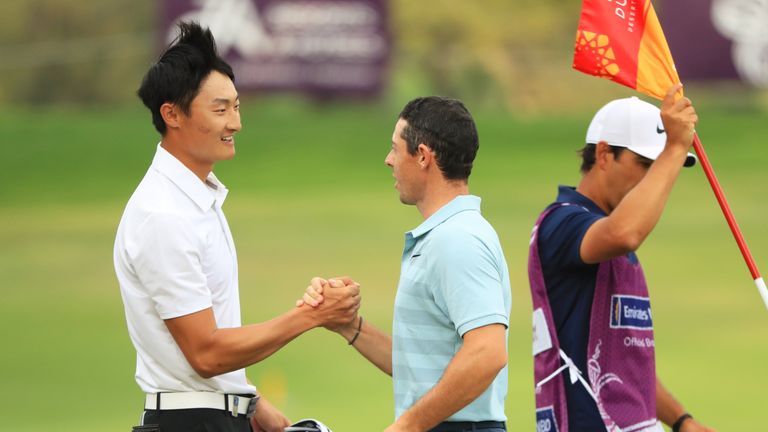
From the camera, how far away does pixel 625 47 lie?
5.09m

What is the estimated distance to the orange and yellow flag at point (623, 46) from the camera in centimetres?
506

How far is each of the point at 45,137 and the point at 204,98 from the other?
18500 mm

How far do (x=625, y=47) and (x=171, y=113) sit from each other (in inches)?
62.0

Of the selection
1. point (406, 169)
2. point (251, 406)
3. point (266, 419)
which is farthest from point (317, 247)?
point (406, 169)

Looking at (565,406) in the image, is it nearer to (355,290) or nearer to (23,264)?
(355,290)

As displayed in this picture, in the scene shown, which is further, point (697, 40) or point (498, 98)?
point (498, 98)

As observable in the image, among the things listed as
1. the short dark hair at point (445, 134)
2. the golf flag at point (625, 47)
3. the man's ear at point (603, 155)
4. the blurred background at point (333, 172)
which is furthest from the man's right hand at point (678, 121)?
the blurred background at point (333, 172)

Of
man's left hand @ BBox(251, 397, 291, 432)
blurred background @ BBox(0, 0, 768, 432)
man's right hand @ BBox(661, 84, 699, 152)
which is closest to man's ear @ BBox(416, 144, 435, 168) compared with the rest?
man's right hand @ BBox(661, 84, 699, 152)

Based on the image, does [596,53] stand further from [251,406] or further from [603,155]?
[251,406]

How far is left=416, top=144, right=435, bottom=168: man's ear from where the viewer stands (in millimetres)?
4414

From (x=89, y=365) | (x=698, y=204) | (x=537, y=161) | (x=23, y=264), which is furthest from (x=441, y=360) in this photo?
(x=537, y=161)

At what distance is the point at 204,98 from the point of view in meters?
4.55

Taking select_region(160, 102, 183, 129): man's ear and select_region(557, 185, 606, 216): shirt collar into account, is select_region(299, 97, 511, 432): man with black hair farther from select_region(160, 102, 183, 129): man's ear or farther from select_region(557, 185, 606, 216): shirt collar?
select_region(557, 185, 606, 216): shirt collar

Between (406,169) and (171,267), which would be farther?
(406,169)
